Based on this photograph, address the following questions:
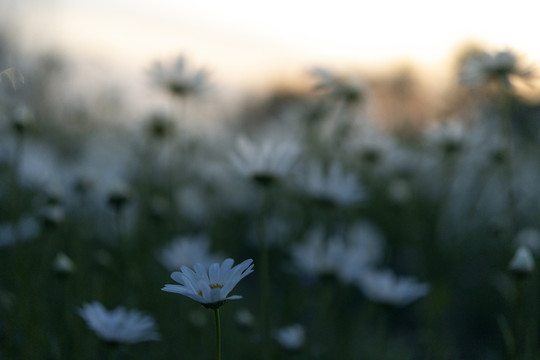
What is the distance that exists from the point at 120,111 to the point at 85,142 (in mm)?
411

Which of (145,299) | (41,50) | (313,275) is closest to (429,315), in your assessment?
(313,275)

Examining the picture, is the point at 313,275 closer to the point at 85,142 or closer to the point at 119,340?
the point at 119,340

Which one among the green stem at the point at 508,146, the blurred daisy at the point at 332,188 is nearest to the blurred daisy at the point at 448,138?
the green stem at the point at 508,146

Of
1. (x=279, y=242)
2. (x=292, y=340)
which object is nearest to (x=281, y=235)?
(x=279, y=242)

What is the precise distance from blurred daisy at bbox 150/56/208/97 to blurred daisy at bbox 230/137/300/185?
1091 millimetres

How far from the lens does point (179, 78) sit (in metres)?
2.58

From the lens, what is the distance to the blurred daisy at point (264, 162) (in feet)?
4.92

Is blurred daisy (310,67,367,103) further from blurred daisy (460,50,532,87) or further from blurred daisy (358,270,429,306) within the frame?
blurred daisy (358,270,429,306)

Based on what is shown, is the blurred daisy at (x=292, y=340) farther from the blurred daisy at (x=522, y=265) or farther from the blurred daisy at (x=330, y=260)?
the blurred daisy at (x=522, y=265)

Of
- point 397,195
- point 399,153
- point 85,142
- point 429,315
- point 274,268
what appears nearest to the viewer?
point 429,315

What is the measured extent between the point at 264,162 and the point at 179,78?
1.20 meters

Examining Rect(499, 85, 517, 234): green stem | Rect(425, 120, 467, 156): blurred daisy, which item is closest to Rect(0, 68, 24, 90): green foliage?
Rect(499, 85, 517, 234): green stem

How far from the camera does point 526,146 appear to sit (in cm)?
724

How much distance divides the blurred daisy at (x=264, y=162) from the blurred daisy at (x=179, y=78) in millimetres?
1091
